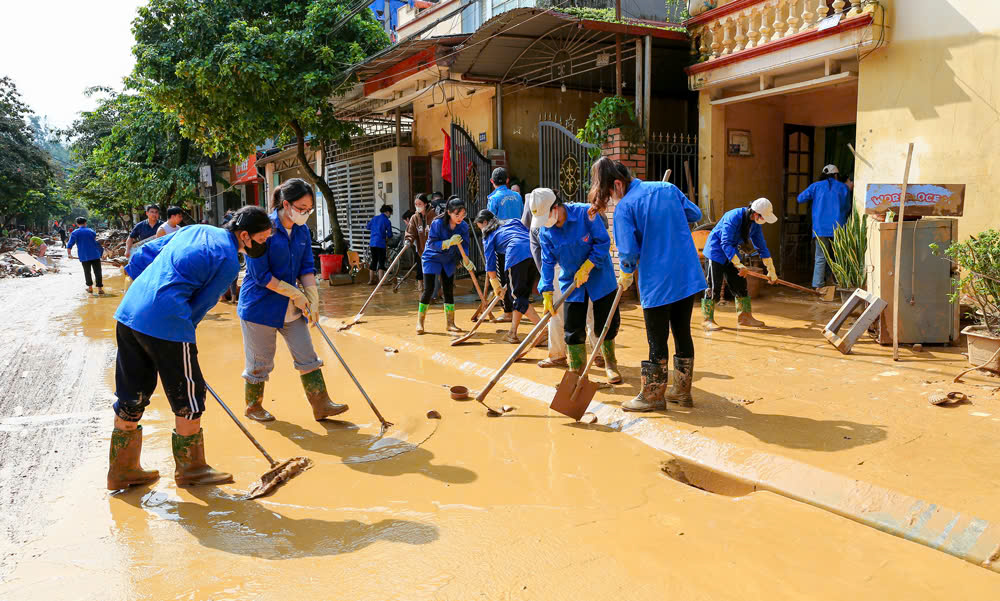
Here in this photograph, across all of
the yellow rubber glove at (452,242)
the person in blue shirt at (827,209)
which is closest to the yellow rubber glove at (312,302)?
the yellow rubber glove at (452,242)

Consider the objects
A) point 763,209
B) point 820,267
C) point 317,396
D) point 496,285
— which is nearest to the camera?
point 317,396

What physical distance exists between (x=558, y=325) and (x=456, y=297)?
5257mm

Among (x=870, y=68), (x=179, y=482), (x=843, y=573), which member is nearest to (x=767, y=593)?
(x=843, y=573)

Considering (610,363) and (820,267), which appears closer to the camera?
(610,363)

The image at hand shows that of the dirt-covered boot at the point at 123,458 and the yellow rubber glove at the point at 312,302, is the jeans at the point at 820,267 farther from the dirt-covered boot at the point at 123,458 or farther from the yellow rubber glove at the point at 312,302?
the dirt-covered boot at the point at 123,458

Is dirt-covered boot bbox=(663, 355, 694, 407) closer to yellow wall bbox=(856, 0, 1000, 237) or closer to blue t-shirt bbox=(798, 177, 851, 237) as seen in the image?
yellow wall bbox=(856, 0, 1000, 237)

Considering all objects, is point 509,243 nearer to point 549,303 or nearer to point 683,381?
point 549,303

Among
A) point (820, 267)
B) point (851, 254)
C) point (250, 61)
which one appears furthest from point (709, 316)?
point (250, 61)

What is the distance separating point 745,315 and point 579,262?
329cm

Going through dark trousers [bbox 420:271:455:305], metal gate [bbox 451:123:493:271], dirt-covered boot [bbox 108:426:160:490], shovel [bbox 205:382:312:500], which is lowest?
shovel [bbox 205:382:312:500]

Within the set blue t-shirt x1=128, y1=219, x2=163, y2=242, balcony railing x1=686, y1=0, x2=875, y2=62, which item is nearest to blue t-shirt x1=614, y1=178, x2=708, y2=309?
balcony railing x1=686, y1=0, x2=875, y2=62

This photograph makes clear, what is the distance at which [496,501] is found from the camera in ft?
11.7

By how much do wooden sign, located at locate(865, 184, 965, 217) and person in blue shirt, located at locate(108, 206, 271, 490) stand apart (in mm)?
5358

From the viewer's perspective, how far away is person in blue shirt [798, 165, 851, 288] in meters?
9.05
